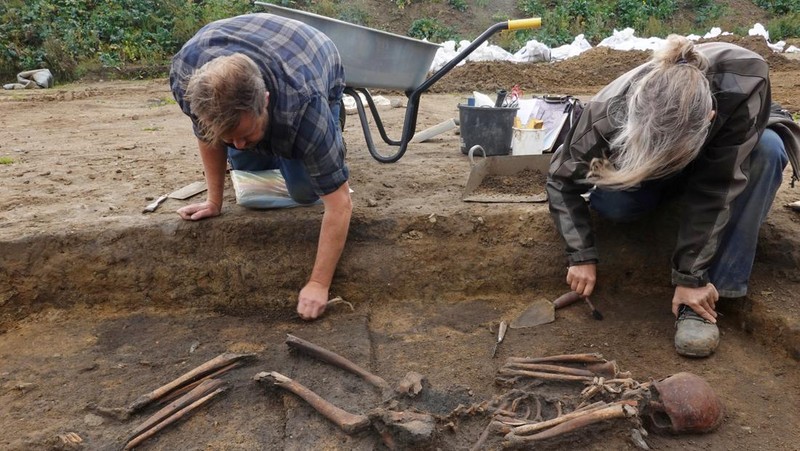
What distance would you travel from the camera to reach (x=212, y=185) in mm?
3268

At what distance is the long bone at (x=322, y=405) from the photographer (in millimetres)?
2219

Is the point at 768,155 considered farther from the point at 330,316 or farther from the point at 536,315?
the point at 330,316

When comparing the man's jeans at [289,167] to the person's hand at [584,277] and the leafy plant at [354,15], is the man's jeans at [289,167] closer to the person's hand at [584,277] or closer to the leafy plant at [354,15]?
the person's hand at [584,277]

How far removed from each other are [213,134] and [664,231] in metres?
2.47

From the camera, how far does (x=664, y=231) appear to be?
10.5ft

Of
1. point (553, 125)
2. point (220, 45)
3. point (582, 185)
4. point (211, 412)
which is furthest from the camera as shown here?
point (553, 125)

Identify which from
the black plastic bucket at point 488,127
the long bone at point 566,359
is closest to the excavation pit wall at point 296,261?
the long bone at point 566,359

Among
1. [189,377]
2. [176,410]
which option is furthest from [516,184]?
[176,410]

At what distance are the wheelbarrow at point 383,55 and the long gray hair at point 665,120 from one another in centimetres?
146

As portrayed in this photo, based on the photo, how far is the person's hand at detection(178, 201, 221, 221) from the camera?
3273 mm

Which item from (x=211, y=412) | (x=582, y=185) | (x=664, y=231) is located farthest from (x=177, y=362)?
(x=664, y=231)

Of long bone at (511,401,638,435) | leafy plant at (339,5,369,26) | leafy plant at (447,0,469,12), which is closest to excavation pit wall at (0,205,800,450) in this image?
long bone at (511,401,638,435)

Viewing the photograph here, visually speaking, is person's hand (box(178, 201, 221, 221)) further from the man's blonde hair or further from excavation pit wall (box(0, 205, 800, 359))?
the man's blonde hair

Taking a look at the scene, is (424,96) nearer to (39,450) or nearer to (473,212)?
(473,212)
